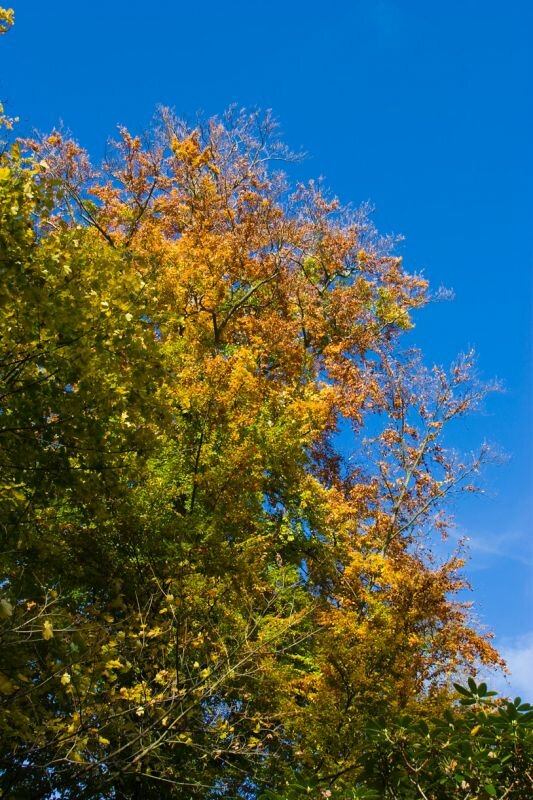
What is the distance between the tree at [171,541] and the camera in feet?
17.0

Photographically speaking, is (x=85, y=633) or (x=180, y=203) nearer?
(x=85, y=633)

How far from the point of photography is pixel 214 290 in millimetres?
14406

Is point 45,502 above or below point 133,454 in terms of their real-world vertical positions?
below

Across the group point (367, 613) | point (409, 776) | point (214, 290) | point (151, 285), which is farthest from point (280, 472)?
point (409, 776)

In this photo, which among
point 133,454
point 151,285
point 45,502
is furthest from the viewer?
point 133,454

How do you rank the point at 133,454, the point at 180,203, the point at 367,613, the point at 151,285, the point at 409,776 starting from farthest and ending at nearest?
the point at 180,203 → the point at 367,613 → the point at 133,454 → the point at 151,285 → the point at 409,776

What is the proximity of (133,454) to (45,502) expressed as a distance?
1.47m

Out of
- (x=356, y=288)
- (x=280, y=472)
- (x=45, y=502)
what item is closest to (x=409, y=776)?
(x=45, y=502)

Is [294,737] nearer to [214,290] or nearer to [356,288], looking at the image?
[214,290]

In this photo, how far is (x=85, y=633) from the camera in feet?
19.2

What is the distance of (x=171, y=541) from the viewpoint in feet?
25.6

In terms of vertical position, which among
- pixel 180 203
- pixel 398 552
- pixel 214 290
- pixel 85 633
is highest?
pixel 180 203

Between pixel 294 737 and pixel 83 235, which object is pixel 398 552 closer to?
pixel 294 737

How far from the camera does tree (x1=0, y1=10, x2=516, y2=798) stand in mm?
5191
